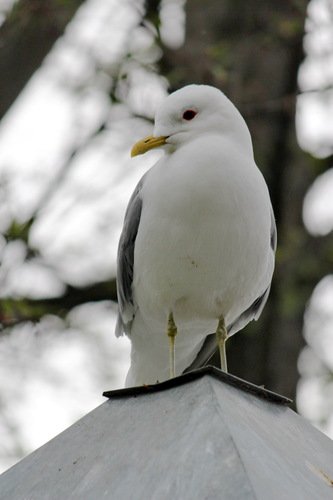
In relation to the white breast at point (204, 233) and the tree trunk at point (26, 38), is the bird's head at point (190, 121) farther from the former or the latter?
the tree trunk at point (26, 38)

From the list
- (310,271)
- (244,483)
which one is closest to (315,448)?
(244,483)

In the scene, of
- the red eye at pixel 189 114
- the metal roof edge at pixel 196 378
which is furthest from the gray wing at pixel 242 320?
the metal roof edge at pixel 196 378

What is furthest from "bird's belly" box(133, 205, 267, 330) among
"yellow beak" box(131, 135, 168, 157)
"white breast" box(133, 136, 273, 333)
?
"yellow beak" box(131, 135, 168, 157)

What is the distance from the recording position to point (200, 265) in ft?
13.3

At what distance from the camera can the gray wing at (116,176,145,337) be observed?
4.43 m

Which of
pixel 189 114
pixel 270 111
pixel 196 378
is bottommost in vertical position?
pixel 270 111

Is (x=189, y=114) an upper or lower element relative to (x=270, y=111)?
upper

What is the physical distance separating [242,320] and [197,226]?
909 mm

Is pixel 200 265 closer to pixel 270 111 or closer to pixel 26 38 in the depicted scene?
pixel 26 38

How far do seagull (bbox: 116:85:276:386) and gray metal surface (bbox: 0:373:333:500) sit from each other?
1.08 m

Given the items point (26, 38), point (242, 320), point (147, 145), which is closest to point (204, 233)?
point (147, 145)

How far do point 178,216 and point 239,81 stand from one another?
12.6 feet

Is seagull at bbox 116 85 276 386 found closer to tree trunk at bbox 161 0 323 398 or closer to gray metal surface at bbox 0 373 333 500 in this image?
gray metal surface at bbox 0 373 333 500

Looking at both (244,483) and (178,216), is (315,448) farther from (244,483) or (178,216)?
(178,216)
